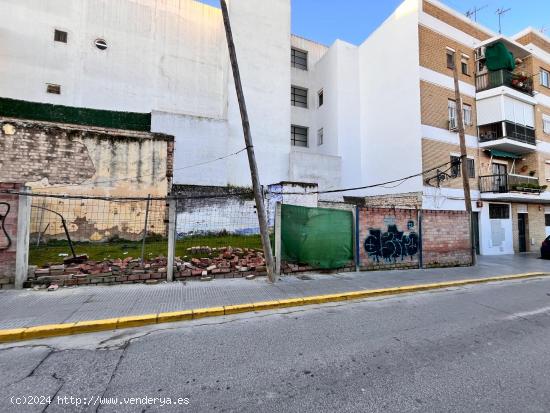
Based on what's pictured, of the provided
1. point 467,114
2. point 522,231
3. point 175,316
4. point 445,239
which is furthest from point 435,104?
point 175,316

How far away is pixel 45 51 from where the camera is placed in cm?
1680

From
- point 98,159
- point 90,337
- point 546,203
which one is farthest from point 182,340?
point 546,203

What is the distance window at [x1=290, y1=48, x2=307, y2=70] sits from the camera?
2398 cm

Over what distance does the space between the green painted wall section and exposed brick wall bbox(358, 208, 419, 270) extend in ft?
41.6

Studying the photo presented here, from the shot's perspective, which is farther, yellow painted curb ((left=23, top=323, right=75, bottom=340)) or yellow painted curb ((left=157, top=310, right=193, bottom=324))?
yellow painted curb ((left=157, top=310, right=193, bottom=324))

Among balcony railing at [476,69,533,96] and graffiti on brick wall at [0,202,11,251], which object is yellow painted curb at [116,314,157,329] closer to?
graffiti on brick wall at [0,202,11,251]

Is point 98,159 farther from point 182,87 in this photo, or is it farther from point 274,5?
point 274,5

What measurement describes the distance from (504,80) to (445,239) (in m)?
12.9

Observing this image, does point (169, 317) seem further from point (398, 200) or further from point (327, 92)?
point (327, 92)

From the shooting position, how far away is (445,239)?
11.3 m

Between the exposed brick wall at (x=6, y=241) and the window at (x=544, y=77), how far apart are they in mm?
28335

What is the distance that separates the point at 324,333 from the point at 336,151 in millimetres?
17625

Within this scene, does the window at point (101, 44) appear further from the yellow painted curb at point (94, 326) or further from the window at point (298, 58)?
the yellow painted curb at point (94, 326)

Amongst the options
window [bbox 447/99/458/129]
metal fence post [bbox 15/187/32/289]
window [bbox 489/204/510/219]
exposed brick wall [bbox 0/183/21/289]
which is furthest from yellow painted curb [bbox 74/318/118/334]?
window [bbox 489/204/510/219]
